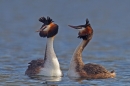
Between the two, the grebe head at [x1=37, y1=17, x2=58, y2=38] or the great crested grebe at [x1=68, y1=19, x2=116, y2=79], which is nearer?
the great crested grebe at [x1=68, y1=19, x2=116, y2=79]

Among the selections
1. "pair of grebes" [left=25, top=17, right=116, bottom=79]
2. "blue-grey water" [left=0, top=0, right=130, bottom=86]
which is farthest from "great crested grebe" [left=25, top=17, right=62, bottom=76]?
"blue-grey water" [left=0, top=0, right=130, bottom=86]

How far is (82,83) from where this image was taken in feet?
57.6

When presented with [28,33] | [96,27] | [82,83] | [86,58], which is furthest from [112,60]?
[96,27]


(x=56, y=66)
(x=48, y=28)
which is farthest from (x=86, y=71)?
(x=48, y=28)

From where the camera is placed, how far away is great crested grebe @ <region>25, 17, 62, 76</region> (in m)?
18.7

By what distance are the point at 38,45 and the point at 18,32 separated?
6065 mm

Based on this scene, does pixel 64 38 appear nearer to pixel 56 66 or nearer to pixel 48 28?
pixel 48 28

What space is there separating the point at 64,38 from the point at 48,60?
12.2m

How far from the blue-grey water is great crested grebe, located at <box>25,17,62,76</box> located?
11.5 inches

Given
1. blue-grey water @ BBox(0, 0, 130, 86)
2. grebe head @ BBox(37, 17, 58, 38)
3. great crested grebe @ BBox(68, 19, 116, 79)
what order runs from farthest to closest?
grebe head @ BBox(37, 17, 58, 38) < great crested grebe @ BBox(68, 19, 116, 79) < blue-grey water @ BBox(0, 0, 130, 86)

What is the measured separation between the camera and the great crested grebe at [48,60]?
1866 centimetres

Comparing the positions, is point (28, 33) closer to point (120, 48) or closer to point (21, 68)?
point (120, 48)

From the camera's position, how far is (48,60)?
1866cm

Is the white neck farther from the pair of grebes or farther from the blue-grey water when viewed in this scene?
the blue-grey water
